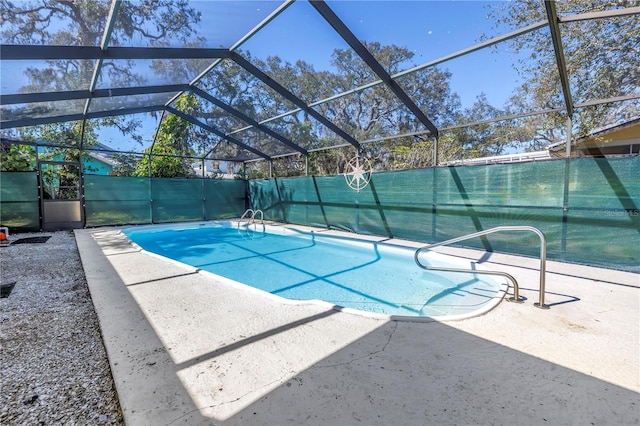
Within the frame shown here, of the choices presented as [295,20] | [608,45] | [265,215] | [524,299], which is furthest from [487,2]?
[265,215]

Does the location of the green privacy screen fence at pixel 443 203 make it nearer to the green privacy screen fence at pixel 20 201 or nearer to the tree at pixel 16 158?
the green privacy screen fence at pixel 20 201

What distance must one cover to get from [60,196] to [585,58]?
1336 centimetres

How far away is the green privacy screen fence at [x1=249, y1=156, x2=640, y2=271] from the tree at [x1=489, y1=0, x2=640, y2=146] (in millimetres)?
2265

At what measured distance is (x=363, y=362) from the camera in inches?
66.6

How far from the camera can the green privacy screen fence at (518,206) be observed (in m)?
3.68

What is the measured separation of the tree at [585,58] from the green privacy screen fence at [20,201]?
35.9 feet

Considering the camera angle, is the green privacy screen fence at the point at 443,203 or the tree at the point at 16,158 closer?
the green privacy screen fence at the point at 443,203

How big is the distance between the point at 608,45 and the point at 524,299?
5375mm

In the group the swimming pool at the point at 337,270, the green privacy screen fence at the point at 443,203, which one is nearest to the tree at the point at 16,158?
the green privacy screen fence at the point at 443,203

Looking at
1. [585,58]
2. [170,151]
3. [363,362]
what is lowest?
[363,362]

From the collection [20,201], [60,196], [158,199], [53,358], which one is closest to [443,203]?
[53,358]

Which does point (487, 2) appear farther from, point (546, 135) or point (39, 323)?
point (39, 323)

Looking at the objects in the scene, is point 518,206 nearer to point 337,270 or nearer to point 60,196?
point 337,270

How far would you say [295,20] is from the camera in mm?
4691
